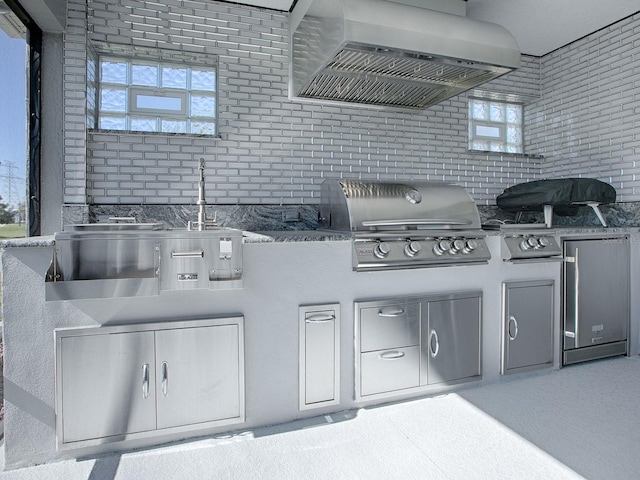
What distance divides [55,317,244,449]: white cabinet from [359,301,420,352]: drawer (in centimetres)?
73

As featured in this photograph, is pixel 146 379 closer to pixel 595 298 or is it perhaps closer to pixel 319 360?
pixel 319 360

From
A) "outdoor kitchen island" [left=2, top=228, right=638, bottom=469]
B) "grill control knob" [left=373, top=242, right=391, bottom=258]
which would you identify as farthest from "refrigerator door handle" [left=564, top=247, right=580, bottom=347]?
"grill control knob" [left=373, top=242, right=391, bottom=258]

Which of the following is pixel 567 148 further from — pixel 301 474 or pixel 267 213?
pixel 301 474

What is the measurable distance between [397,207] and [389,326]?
0.75m

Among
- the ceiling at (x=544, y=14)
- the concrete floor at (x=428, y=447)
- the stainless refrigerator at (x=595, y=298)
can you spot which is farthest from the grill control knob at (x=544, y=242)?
the ceiling at (x=544, y=14)

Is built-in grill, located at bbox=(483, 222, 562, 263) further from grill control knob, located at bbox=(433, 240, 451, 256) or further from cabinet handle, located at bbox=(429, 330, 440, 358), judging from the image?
cabinet handle, located at bbox=(429, 330, 440, 358)

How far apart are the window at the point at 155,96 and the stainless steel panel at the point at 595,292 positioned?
3060 millimetres

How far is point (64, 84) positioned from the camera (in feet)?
9.16

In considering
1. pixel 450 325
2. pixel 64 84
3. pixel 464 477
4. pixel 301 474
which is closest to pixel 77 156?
pixel 64 84

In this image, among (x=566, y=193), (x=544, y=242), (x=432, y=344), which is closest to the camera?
(x=432, y=344)

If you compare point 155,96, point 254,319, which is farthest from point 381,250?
point 155,96

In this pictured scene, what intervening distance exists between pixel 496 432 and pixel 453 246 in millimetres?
1085

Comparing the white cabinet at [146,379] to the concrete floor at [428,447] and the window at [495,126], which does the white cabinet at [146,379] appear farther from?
the window at [495,126]

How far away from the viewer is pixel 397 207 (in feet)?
8.35
